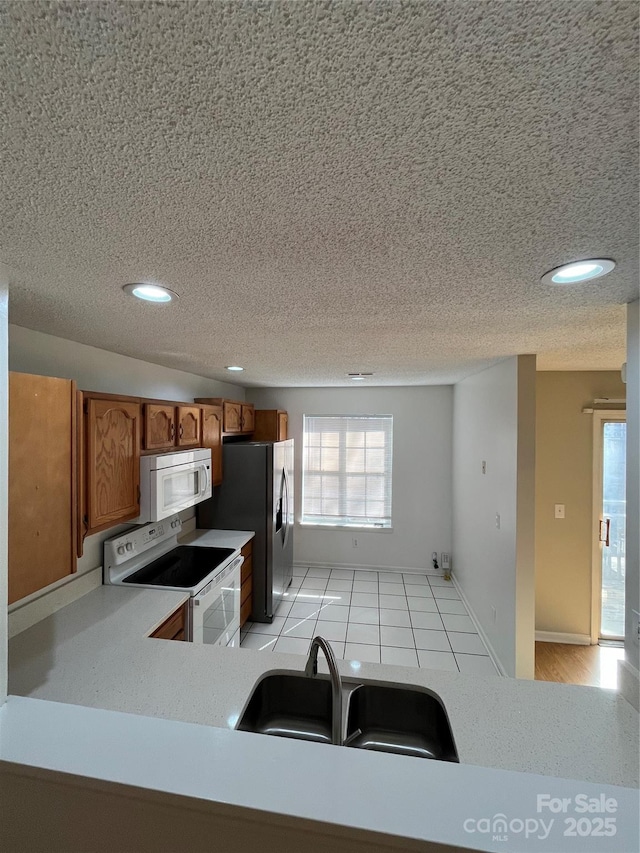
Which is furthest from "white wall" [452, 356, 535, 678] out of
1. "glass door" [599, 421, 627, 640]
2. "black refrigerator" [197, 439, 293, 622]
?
"black refrigerator" [197, 439, 293, 622]

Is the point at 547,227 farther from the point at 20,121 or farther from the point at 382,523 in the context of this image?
the point at 382,523

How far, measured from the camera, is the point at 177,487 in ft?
7.98

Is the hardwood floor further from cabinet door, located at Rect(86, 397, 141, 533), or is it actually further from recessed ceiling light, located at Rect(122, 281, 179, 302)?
recessed ceiling light, located at Rect(122, 281, 179, 302)

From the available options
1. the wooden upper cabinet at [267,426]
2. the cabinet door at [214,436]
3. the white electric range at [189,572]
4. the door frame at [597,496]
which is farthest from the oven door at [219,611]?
the door frame at [597,496]

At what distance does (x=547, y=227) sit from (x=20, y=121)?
101 cm

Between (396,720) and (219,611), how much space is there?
1.49 meters

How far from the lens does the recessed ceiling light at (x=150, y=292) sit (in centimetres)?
121

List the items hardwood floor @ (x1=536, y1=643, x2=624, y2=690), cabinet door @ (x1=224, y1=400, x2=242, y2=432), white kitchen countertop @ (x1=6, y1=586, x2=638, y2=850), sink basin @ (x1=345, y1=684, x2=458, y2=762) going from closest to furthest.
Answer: white kitchen countertop @ (x1=6, y1=586, x2=638, y2=850), sink basin @ (x1=345, y1=684, x2=458, y2=762), hardwood floor @ (x1=536, y1=643, x2=624, y2=690), cabinet door @ (x1=224, y1=400, x2=242, y2=432)

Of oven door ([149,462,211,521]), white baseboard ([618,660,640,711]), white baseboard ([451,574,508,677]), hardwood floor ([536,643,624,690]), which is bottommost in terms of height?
hardwood floor ([536,643,624,690])

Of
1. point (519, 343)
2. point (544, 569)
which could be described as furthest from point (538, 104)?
point (544, 569)

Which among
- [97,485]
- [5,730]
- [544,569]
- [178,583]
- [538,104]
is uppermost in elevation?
[538,104]

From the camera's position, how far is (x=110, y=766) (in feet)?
2.84

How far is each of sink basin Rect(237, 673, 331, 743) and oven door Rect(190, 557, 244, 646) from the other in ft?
2.88

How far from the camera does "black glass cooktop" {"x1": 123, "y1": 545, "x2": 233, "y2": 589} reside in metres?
2.38
